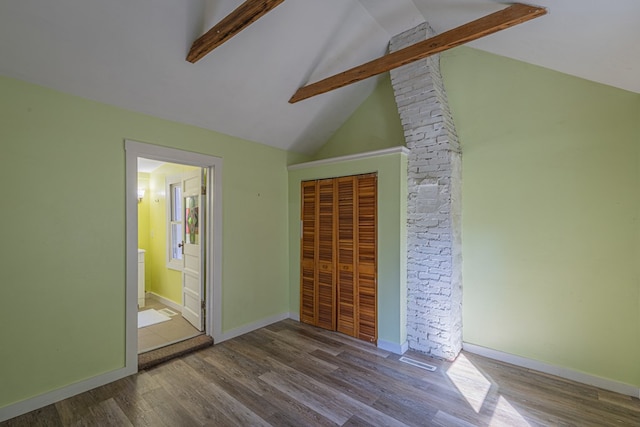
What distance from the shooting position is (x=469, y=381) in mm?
2578

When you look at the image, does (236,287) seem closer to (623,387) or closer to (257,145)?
(257,145)

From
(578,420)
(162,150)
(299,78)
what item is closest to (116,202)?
(162,150)

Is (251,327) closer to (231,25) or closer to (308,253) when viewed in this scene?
(308,253)

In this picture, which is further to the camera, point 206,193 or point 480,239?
point 206,193

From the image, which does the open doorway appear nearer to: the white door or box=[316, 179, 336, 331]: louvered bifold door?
the white door

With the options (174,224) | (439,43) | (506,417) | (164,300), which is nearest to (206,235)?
(174,224)

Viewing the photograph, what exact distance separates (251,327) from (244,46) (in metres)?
3.25

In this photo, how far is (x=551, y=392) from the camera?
2.41 meters

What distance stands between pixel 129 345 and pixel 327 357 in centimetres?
194

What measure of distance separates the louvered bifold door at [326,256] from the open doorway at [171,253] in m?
1.47

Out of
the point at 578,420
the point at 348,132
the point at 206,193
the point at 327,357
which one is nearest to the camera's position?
Result: the point at 578,420

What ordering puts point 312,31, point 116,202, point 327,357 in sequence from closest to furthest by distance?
1. point 116,202
2. point 312,31
3. point 327,357

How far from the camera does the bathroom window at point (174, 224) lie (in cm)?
450

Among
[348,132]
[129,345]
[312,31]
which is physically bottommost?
[129,345]
